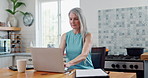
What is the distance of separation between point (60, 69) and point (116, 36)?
2.21 metres

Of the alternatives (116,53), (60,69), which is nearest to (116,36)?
(116,53)

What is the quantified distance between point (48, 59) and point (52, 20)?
294cm

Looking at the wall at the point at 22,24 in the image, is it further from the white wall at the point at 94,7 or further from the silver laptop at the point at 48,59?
the silver laptop at the point at 48,59

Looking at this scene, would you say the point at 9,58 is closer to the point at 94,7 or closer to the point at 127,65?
the point at 94,7

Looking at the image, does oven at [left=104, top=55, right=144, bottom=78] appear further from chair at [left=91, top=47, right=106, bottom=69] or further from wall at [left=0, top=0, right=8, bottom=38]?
wall at [left=0, top=0, right=8, bottom=38]

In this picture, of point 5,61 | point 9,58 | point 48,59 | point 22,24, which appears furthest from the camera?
point 22,24

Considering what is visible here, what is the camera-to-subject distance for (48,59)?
1933 millimetres

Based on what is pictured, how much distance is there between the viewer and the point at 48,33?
16.0 ft

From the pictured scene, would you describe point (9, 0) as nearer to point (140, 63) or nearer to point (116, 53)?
point (116, 53)

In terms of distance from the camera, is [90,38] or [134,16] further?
[134,16]

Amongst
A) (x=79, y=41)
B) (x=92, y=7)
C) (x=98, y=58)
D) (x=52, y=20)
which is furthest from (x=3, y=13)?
(x=98, y=58)

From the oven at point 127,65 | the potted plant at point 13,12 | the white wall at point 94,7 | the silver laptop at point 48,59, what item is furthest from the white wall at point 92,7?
the silver laptop at point 48,59

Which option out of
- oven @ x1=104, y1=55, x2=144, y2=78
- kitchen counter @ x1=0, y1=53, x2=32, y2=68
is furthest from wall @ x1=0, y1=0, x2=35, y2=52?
oven @ x1=104, y1=55, x2=144, y2=78

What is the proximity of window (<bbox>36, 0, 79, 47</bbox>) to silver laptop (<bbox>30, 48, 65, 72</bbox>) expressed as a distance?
101 inches
